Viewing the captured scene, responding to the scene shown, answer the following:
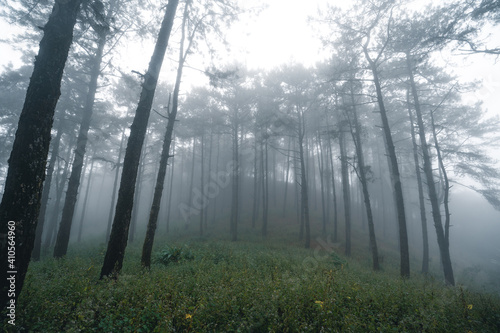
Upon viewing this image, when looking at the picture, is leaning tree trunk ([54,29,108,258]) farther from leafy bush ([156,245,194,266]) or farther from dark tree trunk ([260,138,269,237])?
dark tree trunk ([260,138,269,237])

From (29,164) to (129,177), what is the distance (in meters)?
1.99

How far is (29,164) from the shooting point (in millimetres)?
3623

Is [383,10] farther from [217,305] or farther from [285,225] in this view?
[285,225]

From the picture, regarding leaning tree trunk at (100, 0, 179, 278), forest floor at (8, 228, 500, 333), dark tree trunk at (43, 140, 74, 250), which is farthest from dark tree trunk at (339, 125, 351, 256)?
dark tree trunk at (43, 140, 74, 250)

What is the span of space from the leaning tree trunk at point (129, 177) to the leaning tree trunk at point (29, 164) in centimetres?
163

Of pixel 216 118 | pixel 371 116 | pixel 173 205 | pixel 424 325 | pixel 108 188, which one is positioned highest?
pixel 371 116

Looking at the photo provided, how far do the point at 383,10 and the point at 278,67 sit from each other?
33.1ft

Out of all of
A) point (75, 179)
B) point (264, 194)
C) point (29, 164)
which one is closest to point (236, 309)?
point (29, 164)

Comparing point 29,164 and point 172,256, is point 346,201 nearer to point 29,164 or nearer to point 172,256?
point 172,256

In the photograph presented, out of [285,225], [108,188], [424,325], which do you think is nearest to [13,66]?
[285,225]

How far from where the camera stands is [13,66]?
1809 cm

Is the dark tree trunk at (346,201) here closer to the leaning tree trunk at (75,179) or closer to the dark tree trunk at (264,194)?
the dark tree trunk at (264,194)

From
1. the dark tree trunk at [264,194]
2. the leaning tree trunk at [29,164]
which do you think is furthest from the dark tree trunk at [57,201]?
the dark tree trunk at [264,194]

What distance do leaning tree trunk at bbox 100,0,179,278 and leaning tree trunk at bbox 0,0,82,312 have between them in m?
1.63
